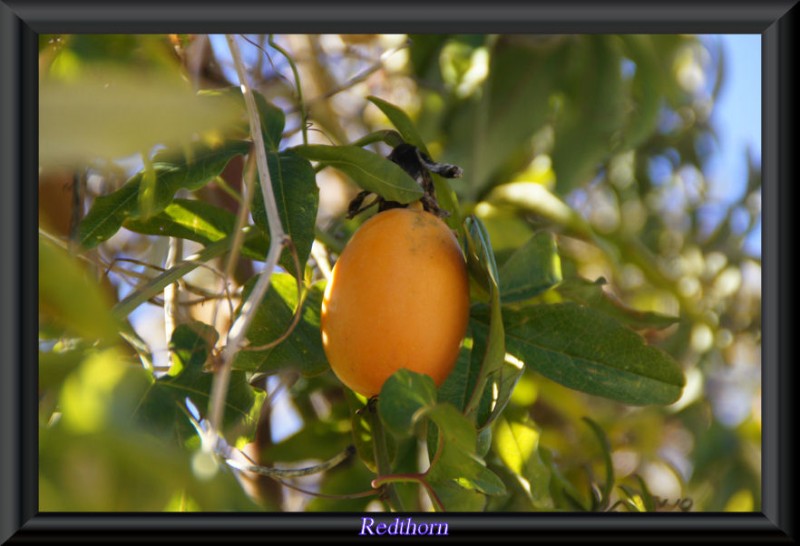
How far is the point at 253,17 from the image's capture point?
2.21ft

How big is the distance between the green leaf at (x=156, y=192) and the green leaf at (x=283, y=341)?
0.11 meters

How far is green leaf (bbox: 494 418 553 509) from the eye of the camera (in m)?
0.97

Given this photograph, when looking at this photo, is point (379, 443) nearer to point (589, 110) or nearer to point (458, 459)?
point (458, 459)

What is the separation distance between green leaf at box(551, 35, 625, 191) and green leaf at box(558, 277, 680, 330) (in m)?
0.56

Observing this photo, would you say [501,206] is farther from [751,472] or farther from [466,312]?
[466,312]

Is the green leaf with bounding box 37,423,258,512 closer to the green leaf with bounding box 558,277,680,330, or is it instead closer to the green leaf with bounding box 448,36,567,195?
the green leaf with bounding box 558,277,680,330

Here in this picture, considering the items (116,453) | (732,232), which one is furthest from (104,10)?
(732,232)

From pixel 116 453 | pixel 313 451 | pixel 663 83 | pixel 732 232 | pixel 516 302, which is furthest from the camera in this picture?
pixel 732 232

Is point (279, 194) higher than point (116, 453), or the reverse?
point (279, 194)

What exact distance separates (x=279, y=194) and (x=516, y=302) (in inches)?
9.4

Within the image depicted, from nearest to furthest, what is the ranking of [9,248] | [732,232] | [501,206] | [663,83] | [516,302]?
[9,248] → [516,302] → [501,206] → [663,83] → [732,232]

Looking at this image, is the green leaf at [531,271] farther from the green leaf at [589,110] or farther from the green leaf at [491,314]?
the green leaf at [589,110]

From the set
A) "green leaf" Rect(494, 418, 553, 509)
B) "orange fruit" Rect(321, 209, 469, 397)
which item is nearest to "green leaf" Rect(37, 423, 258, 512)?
"orange fruit" Rect(321, 209, 469, 397)

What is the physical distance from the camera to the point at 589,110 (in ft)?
5.34
